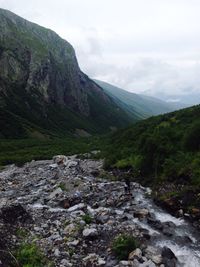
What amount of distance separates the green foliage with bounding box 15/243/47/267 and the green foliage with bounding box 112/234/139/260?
142 inches

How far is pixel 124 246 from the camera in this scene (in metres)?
21.1

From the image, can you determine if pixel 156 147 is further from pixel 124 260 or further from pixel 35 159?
pixel 35 159

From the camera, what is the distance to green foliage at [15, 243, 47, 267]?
64.3 ft

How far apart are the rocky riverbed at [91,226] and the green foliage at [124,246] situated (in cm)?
28

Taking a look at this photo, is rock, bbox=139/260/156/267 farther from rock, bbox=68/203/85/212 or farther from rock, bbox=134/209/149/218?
rock, bbox=68/203/85/212

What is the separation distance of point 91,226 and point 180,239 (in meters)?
5.17

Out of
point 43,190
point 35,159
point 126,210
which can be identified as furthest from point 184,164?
point 35,159

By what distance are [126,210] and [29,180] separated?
16730mm

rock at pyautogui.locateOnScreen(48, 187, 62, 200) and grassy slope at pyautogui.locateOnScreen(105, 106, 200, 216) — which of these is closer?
grassy slope at pyautogui.locateOnScreen(105, 106, 200, 216)

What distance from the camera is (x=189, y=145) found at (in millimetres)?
40906

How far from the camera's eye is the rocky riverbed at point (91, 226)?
68.4 ft

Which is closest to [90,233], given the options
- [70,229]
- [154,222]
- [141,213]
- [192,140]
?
[70,229]

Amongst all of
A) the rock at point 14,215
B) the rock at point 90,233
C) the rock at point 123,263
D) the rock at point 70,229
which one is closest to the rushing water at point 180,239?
the rock at point 123,263

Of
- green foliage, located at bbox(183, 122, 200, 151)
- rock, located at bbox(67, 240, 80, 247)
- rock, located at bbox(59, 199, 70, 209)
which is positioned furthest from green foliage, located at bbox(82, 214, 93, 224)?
green foliage, located at bbox(183, 122, 200, 151)
